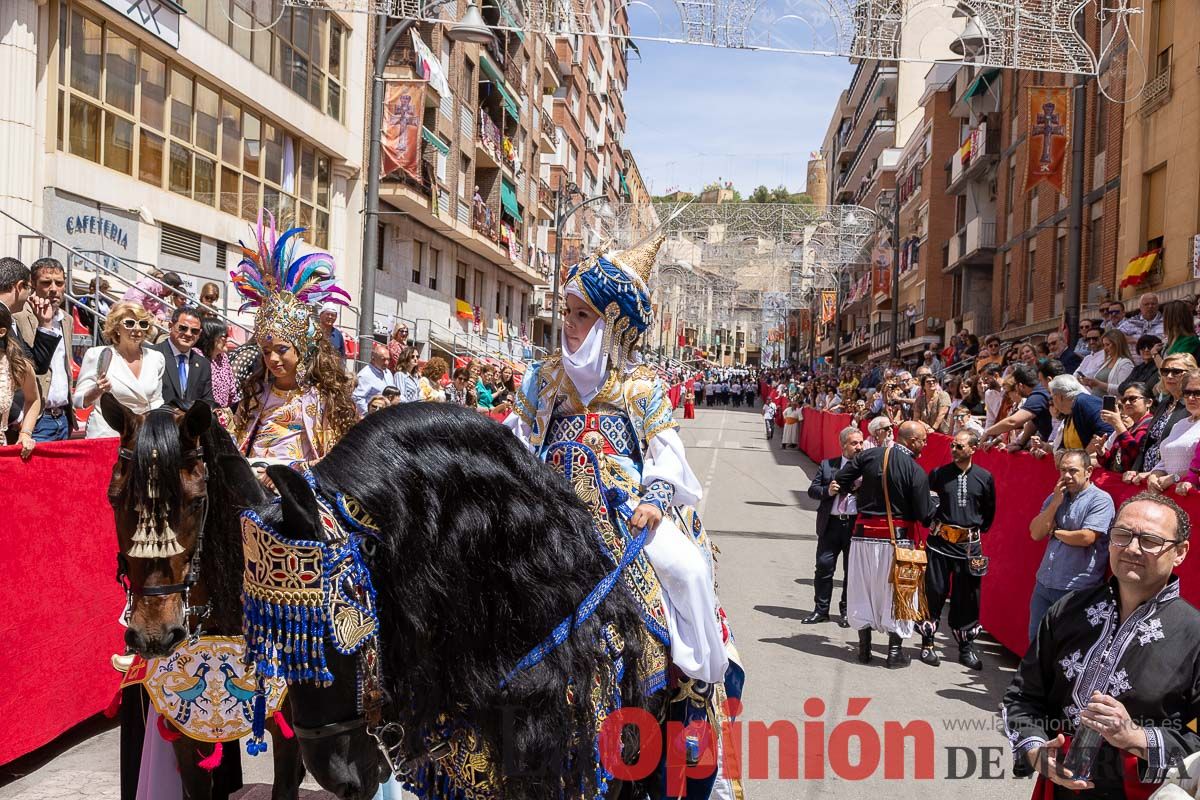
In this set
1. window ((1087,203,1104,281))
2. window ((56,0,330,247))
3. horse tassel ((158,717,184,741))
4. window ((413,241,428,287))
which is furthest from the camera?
window ((413,241,428,287))

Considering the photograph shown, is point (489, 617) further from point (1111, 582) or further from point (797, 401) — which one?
point (797, 401)

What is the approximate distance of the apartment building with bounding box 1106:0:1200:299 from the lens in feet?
58.1

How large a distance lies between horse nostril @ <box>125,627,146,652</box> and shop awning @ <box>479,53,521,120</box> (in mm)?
35756

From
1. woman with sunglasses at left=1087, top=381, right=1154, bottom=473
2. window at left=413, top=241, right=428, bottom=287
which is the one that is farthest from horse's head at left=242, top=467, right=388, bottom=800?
window at left=413, top=241, right=428, bottom=287

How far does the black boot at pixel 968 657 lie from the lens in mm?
8562

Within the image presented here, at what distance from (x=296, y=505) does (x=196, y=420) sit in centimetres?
129

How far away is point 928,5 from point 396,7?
7240mm

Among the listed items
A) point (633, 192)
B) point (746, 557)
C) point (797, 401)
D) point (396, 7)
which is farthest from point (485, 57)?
point (633, 192)

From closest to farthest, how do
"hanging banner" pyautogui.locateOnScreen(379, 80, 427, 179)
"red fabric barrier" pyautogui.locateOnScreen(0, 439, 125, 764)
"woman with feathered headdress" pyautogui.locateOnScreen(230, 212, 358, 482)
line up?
"woman with feathered headdress" pyautogui.locateOnScreen(230, 212, 358, 482) < "red fabric barrier" pyautogui.locateOnScreen(0, 439, 125, 764) < "hanging banner" pyautogui.locateOnScreen(379, 80, 427, 179)

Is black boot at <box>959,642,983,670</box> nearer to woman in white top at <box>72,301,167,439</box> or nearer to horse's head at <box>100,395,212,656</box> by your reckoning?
woman in white top at <box>72,301,167,439</box>

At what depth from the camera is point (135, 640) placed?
2.98m

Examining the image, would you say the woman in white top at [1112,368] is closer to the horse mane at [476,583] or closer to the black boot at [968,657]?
the black boot at [968,657]

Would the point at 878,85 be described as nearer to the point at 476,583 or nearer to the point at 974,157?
the point at 974,157

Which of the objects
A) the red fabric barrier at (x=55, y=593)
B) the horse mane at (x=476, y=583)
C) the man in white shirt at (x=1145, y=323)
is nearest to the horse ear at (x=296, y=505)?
the horse mane at (x=476, y=583)
